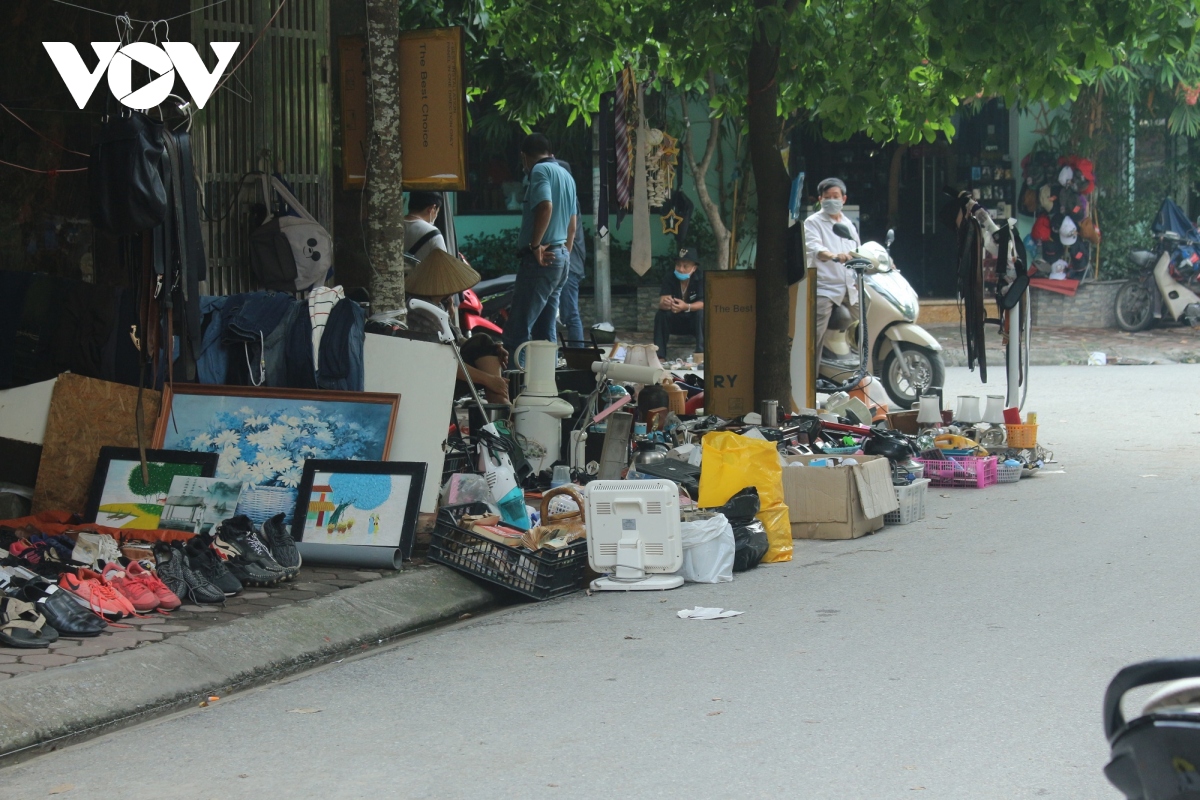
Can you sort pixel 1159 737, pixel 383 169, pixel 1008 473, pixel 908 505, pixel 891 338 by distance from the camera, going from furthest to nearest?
pixel 891 338, pixel 1008 473, pixel 908 505, pixel 383 169, pixel 1159 737

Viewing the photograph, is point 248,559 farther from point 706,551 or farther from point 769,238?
point 769,238

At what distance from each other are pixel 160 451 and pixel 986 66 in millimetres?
6997

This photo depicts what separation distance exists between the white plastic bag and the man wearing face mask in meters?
6.44

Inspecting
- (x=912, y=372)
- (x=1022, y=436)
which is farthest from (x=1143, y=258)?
(x=1022, y=436)

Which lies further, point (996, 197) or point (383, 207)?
point (996, 197)

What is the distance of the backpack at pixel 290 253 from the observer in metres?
9.49

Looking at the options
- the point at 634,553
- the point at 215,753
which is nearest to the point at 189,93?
the point at 634,553

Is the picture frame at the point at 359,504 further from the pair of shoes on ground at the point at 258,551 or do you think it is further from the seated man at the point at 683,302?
the seated man at the point at 683,302

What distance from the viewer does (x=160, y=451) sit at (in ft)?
25.5

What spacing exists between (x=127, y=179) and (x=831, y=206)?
336 inches

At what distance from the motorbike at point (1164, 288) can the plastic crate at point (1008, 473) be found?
1260 centimetres

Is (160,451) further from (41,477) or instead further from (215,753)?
(215,753)

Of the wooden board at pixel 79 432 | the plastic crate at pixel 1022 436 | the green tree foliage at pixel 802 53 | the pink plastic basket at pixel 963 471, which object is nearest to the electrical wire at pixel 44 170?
the wooden board at pixel 79 432

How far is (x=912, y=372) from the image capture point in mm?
14523
